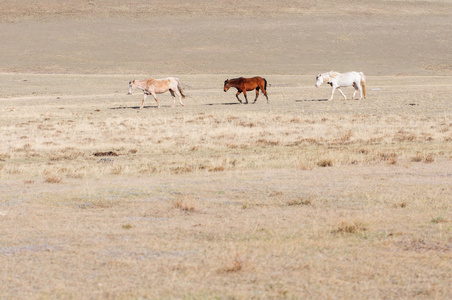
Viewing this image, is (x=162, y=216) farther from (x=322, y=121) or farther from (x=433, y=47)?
(x=433, y=47)

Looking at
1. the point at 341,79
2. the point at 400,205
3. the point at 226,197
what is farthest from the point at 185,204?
the point at 341,79

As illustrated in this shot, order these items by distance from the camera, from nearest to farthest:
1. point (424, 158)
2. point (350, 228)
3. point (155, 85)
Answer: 1. point (350, 228)
2. point (424, 158)
3. point (155, 85)

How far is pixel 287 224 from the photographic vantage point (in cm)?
930

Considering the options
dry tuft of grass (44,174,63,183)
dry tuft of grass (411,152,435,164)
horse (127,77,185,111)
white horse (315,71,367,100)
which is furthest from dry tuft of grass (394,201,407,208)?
white horse (315,71,367,100)

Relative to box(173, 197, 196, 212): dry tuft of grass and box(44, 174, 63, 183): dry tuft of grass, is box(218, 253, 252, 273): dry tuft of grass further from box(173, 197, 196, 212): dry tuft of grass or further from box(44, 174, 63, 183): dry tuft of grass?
box(44, 174, 63, 183): dry tuft of grass

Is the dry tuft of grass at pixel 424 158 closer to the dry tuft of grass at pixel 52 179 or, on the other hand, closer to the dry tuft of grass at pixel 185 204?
the dry tuft of grass at pixel 185 204

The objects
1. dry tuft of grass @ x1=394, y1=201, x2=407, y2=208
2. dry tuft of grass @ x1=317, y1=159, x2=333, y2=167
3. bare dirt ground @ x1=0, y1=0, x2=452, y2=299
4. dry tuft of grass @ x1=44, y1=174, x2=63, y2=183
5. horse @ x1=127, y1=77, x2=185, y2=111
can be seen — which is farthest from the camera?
horse @ x1=127, y1=77, x2=185, y2=111

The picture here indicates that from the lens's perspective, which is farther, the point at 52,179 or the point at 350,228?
the point at 52,179

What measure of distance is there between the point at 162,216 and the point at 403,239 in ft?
11.6

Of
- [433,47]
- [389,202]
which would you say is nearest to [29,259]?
[389,202]

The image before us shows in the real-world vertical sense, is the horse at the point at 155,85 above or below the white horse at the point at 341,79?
below

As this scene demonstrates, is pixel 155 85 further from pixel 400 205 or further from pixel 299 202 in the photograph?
pixel 400 205

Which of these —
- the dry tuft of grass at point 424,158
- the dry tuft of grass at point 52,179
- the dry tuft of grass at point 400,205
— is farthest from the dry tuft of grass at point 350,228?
the dry tuft of grass at point 424,158

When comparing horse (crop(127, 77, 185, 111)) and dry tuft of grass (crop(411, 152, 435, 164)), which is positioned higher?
horse (crop(127, 77, 185, 111))
